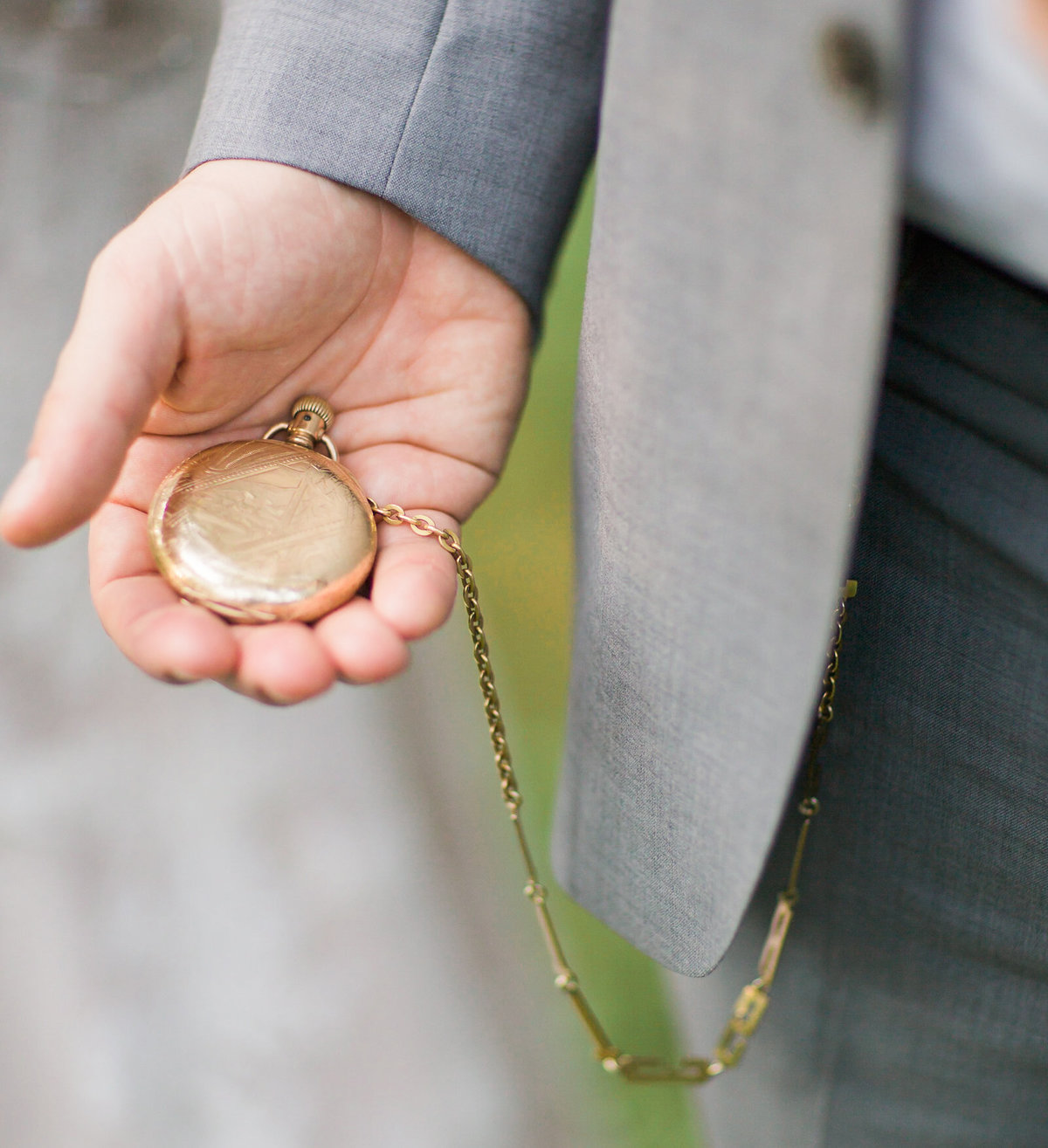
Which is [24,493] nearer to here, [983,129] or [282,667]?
[282,667]

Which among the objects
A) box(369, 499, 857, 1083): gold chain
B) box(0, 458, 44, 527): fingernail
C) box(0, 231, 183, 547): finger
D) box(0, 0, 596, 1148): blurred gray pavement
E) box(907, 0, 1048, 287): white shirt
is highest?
box(907, 0, 1048, 287): white shirt

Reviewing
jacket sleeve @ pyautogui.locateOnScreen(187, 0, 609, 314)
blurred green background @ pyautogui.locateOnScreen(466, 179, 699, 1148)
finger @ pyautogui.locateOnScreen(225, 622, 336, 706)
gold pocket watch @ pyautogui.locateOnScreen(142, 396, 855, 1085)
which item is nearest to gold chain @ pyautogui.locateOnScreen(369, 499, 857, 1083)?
gold pocket watch @ pyautogui.locateOnScreen(142, 396, 855, 1085)

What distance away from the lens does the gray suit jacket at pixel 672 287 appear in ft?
1.68

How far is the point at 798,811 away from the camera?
3.24 feet

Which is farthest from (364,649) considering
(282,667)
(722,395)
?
(722,395)

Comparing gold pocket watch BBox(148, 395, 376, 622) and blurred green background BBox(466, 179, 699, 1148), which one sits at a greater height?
gold pocket watch BBox(148, 395, 376, 622)

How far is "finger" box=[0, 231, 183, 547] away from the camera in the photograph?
0.70 meters

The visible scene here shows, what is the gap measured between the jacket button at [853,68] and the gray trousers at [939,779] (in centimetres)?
29

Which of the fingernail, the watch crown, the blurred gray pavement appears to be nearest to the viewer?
the fingernail

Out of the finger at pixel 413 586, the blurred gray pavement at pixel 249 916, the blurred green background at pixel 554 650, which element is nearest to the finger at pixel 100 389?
the finger at pixel 413 586

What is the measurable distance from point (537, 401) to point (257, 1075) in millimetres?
1727

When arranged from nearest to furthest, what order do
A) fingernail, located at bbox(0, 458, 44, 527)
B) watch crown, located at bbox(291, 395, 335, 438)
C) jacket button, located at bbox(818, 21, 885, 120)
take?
jacket button, located at bbox(818, 21, 885, 120)
fingernail, located at bbox(0, 458, 44, 527)
watch crown, located at bbox(291, 395, 335, 438)

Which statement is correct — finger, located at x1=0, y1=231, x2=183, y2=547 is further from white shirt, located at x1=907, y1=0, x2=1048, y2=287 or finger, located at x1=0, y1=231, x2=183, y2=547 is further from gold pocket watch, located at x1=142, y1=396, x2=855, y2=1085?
white shirt, located at x1=907, y1=0, x2=1048, y2=287

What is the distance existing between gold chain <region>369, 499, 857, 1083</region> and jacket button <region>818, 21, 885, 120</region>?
43 centimetres
